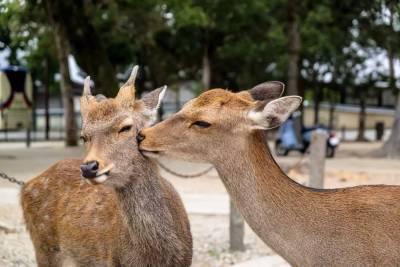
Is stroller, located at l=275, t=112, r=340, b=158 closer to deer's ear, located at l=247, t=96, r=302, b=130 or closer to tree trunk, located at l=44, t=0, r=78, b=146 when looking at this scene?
tree trunk, located at l=44, t=0, r=78, b=146

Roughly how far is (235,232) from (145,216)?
3771 mm

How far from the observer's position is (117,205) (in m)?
5.54

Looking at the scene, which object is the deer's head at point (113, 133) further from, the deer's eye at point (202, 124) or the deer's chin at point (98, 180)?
the deer's eye at point (202, 124)

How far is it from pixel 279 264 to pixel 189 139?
354cm

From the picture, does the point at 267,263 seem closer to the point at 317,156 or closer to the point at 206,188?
the point at 317,156

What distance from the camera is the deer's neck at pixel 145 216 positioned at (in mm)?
5238

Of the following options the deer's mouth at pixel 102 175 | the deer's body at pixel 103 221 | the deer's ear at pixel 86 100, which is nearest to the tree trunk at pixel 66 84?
the deer's body at pixel 103 221

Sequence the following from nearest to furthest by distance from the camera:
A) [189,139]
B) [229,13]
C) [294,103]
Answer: [294,103], [189,139], [229,13]

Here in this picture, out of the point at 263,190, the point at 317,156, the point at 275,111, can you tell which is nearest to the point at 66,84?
the point at 317,156

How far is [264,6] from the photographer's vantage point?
1200 inches

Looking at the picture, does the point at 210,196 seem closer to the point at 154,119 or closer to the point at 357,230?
the point at 154,119

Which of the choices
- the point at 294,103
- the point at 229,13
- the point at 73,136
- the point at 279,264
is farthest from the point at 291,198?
the point at 229,13

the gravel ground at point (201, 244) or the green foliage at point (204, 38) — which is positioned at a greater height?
the green foliage at point (204, 38)

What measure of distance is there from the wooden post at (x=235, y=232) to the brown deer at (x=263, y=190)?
445 centimetres
